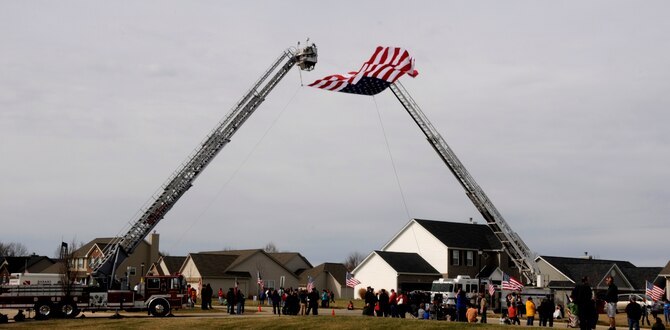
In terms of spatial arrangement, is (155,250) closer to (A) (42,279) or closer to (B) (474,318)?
(A) (42,279)

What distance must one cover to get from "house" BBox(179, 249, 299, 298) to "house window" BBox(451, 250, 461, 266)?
18587mm

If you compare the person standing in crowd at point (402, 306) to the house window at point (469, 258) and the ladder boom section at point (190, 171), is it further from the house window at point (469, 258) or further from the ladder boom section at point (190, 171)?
the house window at point (469, 258)

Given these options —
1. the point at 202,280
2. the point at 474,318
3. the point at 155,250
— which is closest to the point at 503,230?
the point at 474,318

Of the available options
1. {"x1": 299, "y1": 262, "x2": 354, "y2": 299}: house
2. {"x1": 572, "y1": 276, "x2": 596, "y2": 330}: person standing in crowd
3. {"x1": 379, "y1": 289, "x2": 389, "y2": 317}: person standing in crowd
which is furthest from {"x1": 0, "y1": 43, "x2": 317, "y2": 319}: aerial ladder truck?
{"x1": 299, "y1": 262, "x2": 354, "y2": 299}: house

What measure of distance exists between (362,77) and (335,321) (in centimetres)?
1503

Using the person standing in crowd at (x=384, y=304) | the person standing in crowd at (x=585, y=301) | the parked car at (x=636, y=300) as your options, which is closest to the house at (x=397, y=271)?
the parked car at (x=636, y=300)

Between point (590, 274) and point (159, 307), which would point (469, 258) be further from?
point (159, 307)

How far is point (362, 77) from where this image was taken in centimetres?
4138

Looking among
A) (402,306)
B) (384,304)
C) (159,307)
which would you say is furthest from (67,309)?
(402,306)

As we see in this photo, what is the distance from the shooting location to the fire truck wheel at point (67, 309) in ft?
129

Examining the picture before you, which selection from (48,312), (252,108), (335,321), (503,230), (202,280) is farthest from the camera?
(202,280)

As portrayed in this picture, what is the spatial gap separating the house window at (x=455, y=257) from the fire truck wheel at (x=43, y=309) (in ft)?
134

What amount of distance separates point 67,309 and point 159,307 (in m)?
4.61

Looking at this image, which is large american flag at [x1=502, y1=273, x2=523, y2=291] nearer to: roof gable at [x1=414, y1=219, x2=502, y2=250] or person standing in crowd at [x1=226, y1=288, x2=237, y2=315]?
person standing in crowd at [x1=226, y1=288, x2=237, y2=315]
